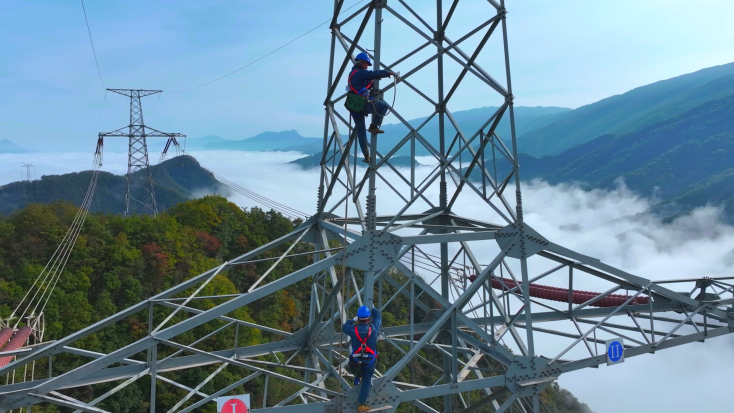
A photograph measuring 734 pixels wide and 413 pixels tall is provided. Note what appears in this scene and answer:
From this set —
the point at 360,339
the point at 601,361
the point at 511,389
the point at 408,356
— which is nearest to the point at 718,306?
the point at 601,361

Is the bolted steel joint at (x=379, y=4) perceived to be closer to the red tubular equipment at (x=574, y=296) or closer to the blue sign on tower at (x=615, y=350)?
the red tubular equipment at (x=574, y=296)

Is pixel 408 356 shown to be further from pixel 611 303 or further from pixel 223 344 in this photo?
A: pixel 223 344

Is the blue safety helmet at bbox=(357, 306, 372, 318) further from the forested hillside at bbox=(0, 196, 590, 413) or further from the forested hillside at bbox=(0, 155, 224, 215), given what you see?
the forested hillside at bbox=(0, 155, 224, 215)

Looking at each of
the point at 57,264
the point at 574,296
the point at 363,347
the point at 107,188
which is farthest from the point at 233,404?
the point at 107,188

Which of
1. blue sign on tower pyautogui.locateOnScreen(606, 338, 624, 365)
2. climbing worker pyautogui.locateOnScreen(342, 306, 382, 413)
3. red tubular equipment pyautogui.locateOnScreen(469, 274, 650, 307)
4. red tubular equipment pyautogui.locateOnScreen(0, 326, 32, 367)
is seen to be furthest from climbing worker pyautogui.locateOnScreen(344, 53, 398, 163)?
red tubular equipment pyautogui.locateOnScreen(0, 326, 32, 367)

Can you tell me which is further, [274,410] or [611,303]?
[611,303]

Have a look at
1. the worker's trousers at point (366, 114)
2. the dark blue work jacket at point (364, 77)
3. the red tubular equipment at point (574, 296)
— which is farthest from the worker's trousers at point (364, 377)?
the red tubular equipment at point (574, 296)
